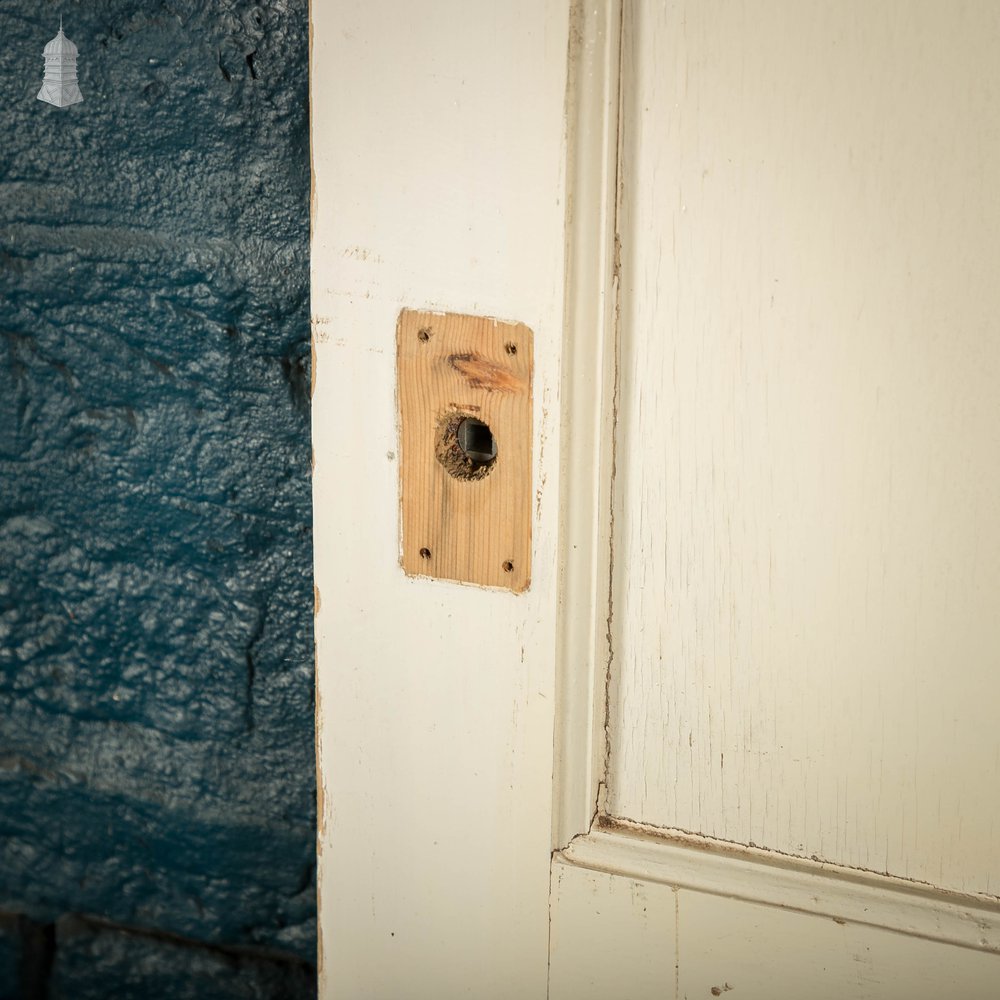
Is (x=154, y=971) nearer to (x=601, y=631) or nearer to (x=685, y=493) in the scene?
(x=601, y=631)

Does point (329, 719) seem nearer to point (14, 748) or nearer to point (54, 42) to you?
point (14, 748)

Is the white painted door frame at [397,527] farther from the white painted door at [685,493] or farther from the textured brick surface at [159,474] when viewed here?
the textured brick surface at [159,474]

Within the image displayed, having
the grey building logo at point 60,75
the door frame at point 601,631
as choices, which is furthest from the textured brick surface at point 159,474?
the door frame at point 601,631

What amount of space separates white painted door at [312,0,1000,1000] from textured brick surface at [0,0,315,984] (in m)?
0.22

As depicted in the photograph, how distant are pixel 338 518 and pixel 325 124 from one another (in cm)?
33

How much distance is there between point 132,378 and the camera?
117 centimetres

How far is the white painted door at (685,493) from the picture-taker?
0.79 m

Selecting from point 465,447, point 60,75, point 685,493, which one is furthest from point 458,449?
point 60,75

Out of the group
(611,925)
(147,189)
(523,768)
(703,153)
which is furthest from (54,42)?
(611,925)

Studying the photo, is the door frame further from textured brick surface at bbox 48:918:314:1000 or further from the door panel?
textured brick surface at bbox 48:918:314:1000

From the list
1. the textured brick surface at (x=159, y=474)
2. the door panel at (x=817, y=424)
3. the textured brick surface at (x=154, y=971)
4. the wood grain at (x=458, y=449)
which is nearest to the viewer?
the door panel at (x=817, y=424)

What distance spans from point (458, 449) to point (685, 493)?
189 millimetres

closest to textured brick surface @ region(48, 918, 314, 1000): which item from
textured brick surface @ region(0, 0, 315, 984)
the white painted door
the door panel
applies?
textured brick surface @ region(0, 0, 315, 984)

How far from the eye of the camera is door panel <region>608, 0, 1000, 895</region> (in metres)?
0.77
